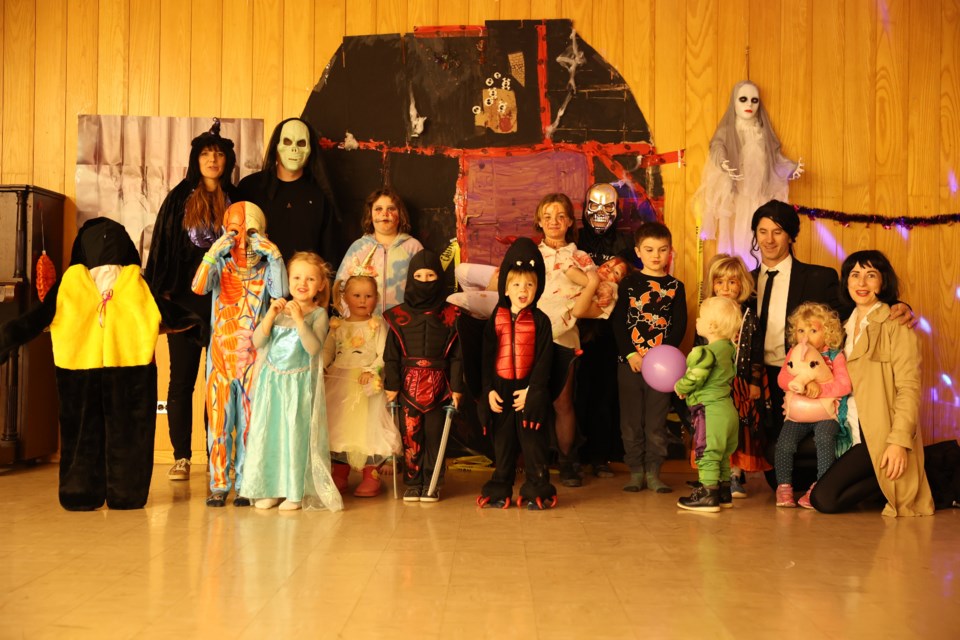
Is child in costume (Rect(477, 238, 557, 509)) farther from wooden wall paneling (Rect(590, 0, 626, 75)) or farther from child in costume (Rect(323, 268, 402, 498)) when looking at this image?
wooden wall paneling (Rect(590, 0, 626, 75))

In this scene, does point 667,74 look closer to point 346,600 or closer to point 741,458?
point 741,458

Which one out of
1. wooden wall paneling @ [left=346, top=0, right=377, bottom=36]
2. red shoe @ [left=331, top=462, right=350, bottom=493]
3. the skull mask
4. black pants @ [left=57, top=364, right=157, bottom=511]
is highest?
wooden wall paneling @ [left=346, top=0, right=377, bottom=36]

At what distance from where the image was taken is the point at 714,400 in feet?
14.5

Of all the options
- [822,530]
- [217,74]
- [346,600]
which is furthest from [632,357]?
[217,74]

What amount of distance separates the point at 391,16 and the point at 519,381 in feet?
8.58

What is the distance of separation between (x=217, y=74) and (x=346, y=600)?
399cm

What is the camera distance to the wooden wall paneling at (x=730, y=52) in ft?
18.7

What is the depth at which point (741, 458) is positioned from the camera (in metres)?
4.87

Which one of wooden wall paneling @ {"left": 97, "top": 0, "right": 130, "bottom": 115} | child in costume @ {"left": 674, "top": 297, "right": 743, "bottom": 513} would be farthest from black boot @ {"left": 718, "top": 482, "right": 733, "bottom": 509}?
wooden wall paneling @ {"left": 97, "top": 0, "right": 130, "bottom": 115}

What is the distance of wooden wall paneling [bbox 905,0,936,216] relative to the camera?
567 cm

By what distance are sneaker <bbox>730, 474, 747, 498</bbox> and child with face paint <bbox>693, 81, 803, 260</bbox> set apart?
4.42 ft

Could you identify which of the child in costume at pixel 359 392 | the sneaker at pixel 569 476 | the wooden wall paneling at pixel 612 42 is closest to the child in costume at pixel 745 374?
the sneaker at pixel 569 476

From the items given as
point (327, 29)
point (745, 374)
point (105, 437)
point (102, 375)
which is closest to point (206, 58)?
point (327, 29)

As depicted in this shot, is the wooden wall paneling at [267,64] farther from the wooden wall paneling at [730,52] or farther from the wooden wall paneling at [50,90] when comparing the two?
the wooden wall paneling at [730,52]
